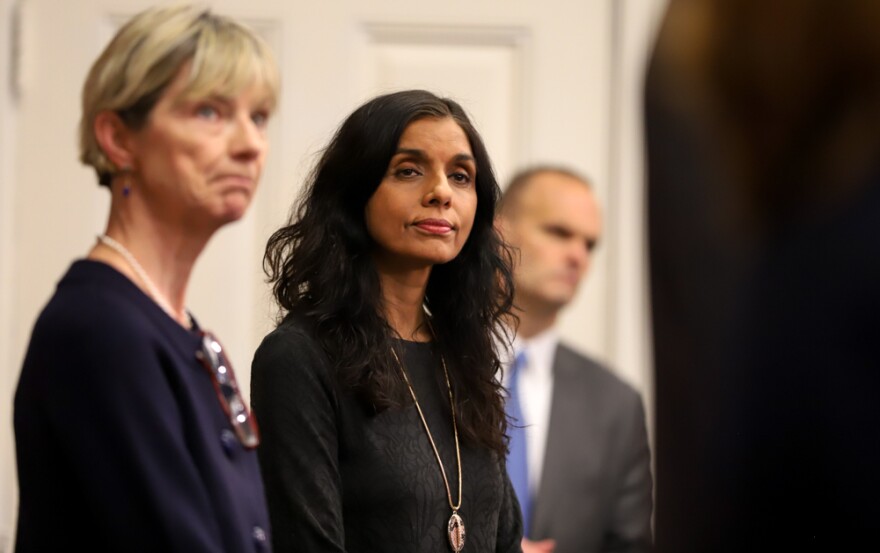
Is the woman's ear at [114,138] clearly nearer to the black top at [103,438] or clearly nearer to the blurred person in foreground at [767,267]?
the black top at [103,438]

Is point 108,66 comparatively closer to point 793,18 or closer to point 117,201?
point 117,201

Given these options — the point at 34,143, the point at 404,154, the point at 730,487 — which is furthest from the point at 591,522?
the point at 730,487

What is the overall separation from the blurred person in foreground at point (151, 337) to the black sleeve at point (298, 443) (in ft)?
0.88

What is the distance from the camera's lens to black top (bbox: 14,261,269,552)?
40.8 inches

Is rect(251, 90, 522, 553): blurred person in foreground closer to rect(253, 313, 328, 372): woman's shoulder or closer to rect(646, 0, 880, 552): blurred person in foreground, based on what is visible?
rect(253, 313, 328, 372): woman's shoulder

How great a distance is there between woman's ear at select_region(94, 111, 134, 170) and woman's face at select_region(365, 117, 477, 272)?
488 mm

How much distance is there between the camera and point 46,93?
306 cm

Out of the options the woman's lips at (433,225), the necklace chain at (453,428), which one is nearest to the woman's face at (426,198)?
the woman's lips at (433,225)

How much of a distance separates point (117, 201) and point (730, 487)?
0.76 meters

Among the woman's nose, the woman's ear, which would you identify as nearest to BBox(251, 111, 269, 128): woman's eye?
the woman's ear

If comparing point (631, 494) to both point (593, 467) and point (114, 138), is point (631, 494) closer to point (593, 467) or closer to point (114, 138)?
point (593, 467)

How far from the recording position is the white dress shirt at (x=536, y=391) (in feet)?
8.50

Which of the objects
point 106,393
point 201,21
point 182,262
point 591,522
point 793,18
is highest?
point 201,21

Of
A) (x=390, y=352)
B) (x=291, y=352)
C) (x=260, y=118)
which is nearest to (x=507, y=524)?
(x=390, y=352)
